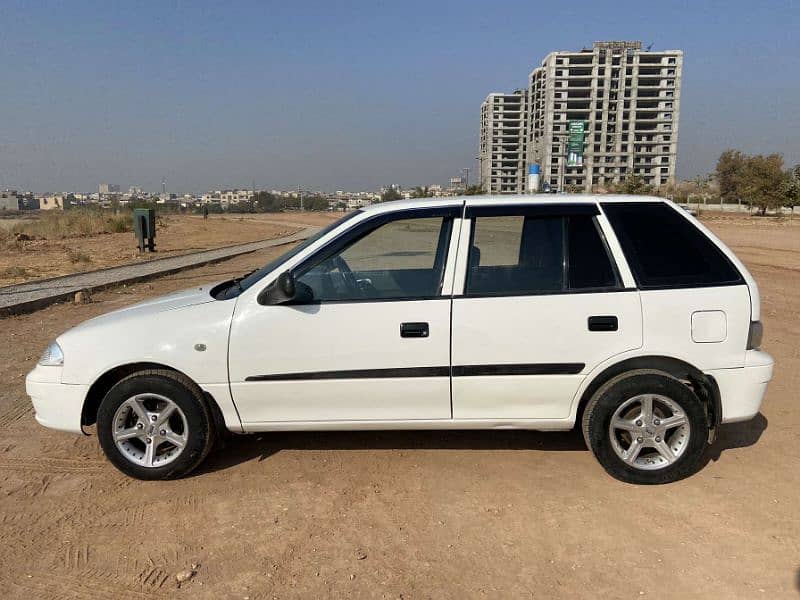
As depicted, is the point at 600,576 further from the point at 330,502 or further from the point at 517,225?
the point at 517,225

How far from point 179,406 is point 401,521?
4.98ft

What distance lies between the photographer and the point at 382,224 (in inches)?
149

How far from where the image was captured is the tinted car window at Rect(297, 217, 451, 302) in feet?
12.0

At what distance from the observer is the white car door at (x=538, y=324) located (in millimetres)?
3521

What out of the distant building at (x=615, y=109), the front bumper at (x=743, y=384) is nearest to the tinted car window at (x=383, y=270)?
the front bumper at (x=743, y=384)

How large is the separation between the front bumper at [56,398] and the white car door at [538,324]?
7.76ft

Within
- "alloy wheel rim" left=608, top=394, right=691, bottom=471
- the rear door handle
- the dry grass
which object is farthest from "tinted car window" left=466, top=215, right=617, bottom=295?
the dry grass

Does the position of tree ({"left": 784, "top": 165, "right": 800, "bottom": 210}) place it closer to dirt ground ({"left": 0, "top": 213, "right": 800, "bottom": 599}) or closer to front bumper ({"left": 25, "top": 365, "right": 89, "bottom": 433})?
dirt ground ({"left": 0, "top": 213, "right": 800, "bottom": 599})

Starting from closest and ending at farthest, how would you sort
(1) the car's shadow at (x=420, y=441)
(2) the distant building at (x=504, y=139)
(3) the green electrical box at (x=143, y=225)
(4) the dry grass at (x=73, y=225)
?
(1) the car's shadow at (x=420, y=441) < (3) the green electrical box at (x=143, y=225) < (4) the dry grass at (x=73, y=225) < (2) the distant building at (x=504, y=139)

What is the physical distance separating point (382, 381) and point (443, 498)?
0.79m

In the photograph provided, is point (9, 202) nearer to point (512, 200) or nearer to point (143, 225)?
point (143, 225)

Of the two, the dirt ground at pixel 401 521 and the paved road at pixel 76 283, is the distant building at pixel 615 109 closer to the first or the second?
the paved road at pixel 76 283

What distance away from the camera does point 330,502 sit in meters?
3.50

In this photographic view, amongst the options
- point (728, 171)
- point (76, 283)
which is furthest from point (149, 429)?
point (728, 171)
